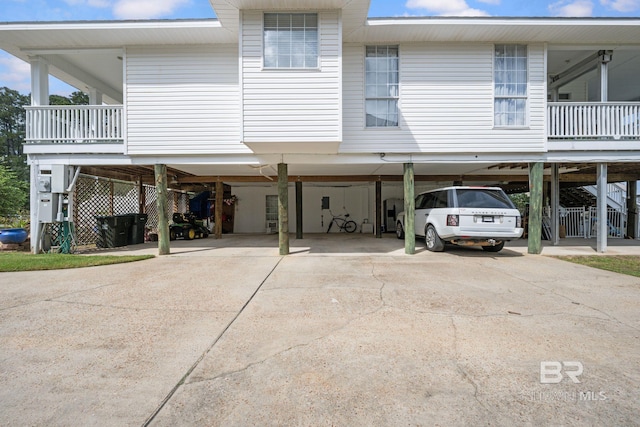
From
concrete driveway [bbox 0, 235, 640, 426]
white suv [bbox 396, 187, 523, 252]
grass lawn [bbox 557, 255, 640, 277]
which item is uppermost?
white suv [bbox 396, 187, 523, 252]

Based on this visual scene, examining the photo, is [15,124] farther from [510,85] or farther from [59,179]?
[510,85]

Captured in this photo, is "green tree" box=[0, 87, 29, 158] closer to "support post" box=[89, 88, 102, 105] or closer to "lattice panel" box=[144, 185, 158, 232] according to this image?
"lattice panel" box=[144, 185, 158, 232]

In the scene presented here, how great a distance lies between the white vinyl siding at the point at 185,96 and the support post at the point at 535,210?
799cm

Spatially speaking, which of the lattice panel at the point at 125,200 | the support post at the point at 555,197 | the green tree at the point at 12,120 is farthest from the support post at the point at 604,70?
the green tree at the point at 12,120

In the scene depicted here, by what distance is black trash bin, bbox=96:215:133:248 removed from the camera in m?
10.3

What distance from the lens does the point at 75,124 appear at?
899cm

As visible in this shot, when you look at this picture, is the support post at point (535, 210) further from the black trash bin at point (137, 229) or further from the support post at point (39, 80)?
the support post at point (39, 80)

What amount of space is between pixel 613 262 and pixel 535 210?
6.55 ft

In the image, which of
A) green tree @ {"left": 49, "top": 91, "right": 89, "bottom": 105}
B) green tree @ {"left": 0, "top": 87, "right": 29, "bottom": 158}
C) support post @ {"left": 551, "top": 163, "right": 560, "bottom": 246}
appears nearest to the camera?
support post @ {"left": 551, "top": 163, "right": 560, "bottom": 246}

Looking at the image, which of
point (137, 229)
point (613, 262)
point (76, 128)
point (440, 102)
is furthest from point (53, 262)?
point (613, 262)

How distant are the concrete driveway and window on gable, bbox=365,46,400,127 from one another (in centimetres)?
482

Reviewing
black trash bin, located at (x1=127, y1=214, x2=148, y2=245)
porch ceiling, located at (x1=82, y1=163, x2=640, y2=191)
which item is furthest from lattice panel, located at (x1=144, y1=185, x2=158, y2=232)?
black trash bin, located at (x1=127, y1=214, x2=148, y2=245)

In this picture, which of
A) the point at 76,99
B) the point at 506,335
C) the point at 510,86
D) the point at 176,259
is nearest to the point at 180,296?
the point at 176,259

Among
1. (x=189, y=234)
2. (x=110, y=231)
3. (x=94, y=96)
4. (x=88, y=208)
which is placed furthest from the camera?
(x=189, y=234)
